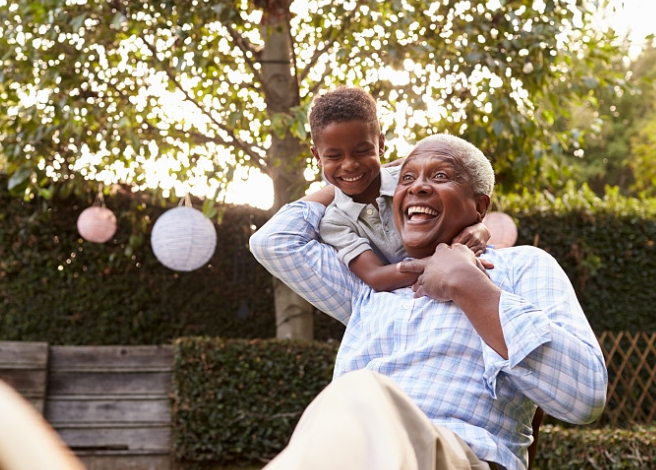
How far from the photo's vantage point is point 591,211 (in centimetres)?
902

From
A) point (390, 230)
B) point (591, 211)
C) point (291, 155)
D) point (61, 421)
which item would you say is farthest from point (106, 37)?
point (591, 211)

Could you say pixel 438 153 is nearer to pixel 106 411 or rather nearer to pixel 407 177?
pixel 407 177

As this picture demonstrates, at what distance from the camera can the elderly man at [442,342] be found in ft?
4.99

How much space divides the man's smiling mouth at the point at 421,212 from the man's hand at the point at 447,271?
0.10m

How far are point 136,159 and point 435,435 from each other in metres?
5.85

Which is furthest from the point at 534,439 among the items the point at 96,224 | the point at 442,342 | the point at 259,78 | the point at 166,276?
the point at 166,276

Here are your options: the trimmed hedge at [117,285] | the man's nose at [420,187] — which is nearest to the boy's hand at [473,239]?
the man's nose at [420,187]

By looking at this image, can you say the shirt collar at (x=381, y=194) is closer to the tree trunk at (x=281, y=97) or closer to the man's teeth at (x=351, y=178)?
the man's teeth at (x=351, y=178)

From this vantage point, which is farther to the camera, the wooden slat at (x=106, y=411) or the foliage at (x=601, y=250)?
the foliage at (x=601, y=250)

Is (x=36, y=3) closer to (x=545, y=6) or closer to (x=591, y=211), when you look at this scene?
(x=545, y=6)

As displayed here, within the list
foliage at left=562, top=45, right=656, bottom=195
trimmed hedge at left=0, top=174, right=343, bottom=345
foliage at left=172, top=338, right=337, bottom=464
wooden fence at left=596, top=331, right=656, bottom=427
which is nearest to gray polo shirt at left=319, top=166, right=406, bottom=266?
foliage at left=172, top=338, right=337, bottom=464

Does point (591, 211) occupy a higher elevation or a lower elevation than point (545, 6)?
lower

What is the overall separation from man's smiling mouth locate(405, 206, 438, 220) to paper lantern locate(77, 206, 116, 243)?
18.3ft

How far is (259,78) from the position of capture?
6652 millimetres
